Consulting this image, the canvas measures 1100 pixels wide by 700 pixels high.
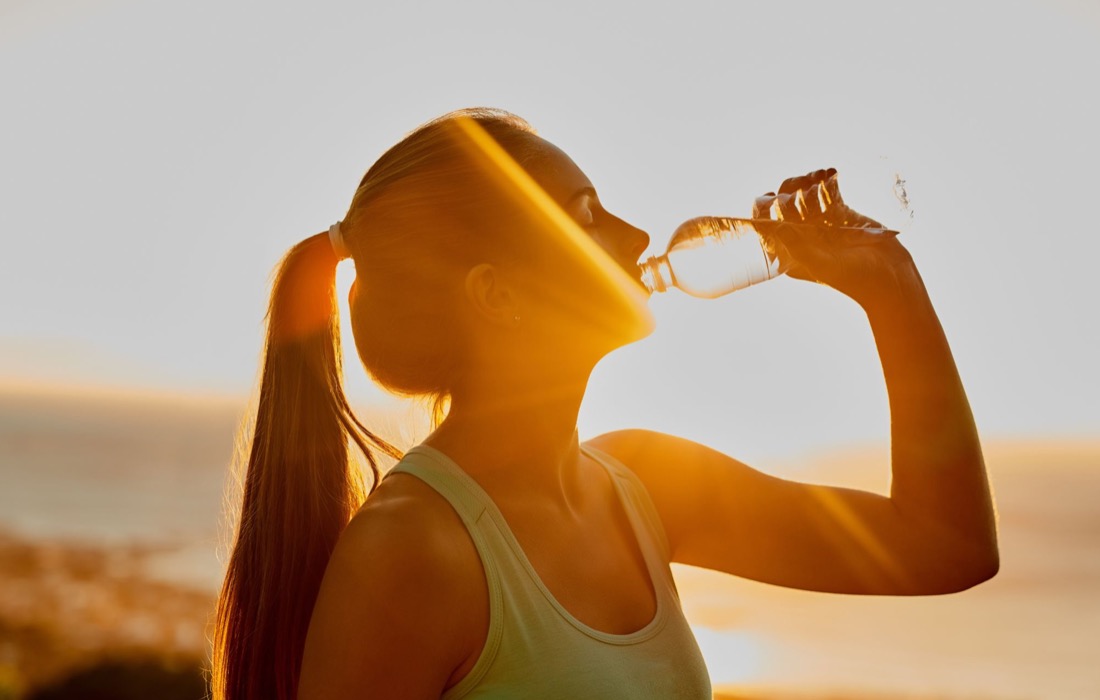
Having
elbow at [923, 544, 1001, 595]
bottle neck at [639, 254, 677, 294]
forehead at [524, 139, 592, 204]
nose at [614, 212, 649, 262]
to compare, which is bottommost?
elbow at [923, 544, 1001, 595]

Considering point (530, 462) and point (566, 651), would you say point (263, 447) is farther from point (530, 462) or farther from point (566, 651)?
point (566, 651)

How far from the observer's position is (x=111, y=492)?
30.9 metres

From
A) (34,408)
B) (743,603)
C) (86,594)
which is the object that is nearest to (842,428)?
(743,603)

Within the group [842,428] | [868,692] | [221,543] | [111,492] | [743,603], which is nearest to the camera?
[221,543]

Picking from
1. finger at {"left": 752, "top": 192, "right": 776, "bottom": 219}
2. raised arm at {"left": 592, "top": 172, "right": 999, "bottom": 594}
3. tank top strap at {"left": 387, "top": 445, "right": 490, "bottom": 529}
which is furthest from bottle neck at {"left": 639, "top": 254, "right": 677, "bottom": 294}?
tank top strap at {"left": 387, "top": 445, "right": 490, "bottom": 529}

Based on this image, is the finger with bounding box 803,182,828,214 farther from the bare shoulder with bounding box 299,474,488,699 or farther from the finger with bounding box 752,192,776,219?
the bare shoulder with bounding box 299,474,488,699

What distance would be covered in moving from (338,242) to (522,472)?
0.58 metres

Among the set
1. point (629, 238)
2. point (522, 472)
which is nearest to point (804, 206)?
point (629, 238)

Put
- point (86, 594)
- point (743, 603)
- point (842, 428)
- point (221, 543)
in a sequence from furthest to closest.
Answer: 1. point (842, 428)
2. point (86, 594)
3. point (743, 603)
4. point (221, 543)

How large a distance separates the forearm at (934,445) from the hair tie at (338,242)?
1.12m

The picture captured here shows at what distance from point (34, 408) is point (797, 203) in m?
66.9

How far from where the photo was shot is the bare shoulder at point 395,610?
1.37 meters

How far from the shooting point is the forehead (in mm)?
1800

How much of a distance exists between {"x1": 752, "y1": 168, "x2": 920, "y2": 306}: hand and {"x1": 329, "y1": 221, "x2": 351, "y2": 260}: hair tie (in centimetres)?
90
